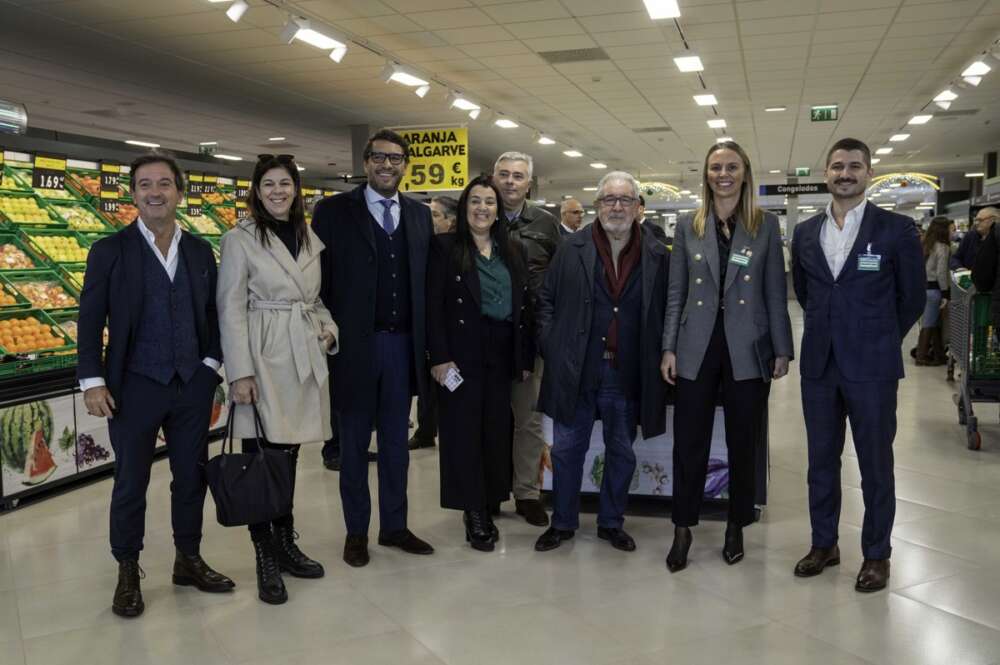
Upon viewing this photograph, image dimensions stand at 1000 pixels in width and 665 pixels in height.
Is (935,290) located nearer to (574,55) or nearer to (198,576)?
(574,55)

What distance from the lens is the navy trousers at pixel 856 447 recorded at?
11.0ft

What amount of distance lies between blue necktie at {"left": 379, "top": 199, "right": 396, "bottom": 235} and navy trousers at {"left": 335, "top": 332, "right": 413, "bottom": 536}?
0.44 meters

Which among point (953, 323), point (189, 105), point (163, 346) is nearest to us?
point (163, 346)

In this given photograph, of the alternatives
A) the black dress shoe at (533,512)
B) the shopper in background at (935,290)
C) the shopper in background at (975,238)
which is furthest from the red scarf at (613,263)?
the shopper in background at (935,290)

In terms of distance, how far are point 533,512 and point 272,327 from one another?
166cm

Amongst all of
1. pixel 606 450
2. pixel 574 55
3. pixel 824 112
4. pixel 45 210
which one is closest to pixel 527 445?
pixel 606 450

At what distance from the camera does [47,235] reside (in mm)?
6043

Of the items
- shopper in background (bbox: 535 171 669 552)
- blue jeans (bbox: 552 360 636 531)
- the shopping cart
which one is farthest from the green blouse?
the shopping cart

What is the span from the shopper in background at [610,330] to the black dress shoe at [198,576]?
1.32 m

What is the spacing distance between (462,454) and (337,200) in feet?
3.98

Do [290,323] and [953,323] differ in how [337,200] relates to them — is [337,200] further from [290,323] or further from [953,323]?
[953,323]

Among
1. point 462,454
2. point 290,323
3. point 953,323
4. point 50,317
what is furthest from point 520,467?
point 953,323

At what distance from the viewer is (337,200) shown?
3643mm

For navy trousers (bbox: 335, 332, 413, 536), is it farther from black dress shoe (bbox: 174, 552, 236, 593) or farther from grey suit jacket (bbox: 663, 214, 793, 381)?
grey suit jacket (bbox: 663, 214, 793, 381)
